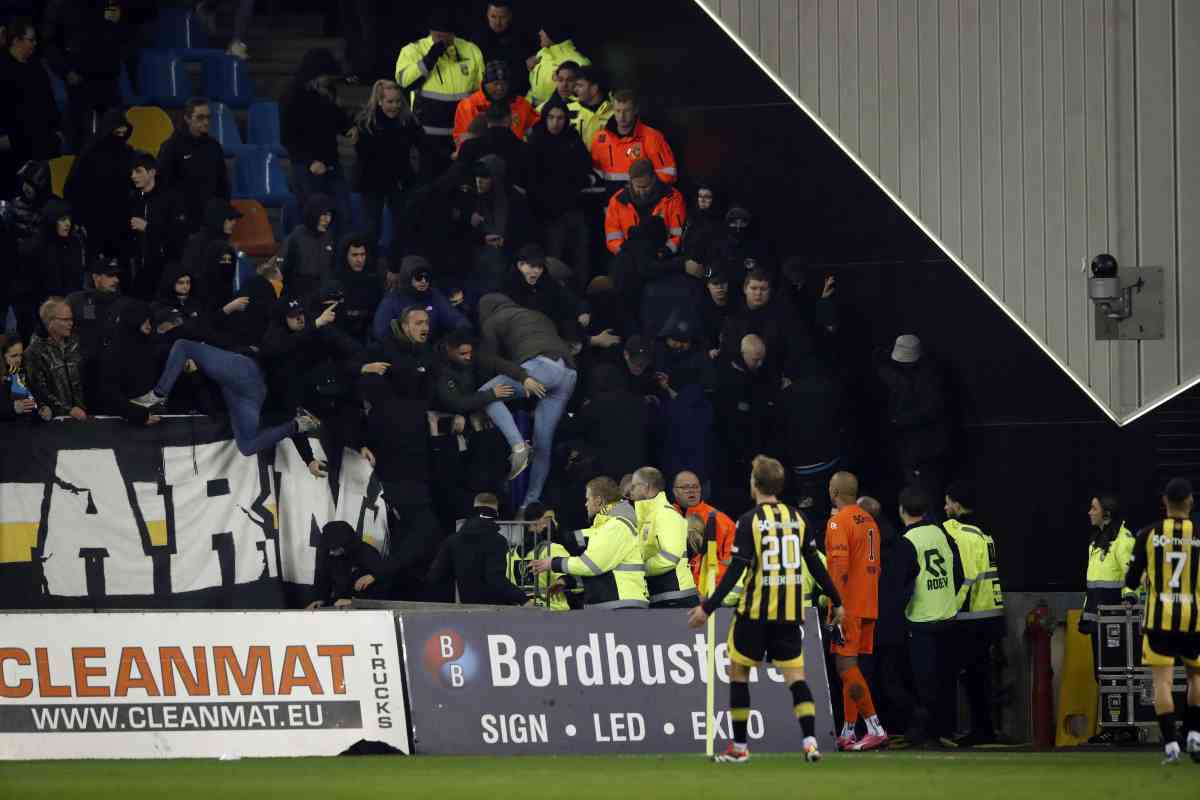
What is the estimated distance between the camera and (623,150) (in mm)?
19781

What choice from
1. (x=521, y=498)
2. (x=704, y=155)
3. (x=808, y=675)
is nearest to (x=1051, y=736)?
(x=808, y=675)

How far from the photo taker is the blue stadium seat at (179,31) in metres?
21.3

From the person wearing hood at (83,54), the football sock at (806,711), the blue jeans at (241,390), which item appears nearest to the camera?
the football sock at (806,711)

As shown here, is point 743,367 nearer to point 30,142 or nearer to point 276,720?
point 276,720

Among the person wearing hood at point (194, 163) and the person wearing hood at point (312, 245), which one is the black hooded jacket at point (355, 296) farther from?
the person wearing hood at point (194, 163)

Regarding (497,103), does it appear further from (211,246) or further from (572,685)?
(572,685)

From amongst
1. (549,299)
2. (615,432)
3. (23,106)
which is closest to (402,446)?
(615,432)

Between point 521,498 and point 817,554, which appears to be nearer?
point 817,554

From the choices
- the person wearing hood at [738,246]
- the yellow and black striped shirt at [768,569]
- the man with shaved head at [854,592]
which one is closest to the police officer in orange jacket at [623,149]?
the person wearing hood at [738,246]

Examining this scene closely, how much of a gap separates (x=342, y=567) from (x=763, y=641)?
4.87 m

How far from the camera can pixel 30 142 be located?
61.7 ft

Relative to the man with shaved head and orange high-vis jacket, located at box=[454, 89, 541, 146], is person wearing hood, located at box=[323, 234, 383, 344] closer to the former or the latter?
orange high-vis jacket, located at box=[454, 89, 541, 146]

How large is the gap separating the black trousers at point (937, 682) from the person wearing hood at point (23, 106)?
9.18m

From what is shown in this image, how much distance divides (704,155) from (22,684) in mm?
9119
